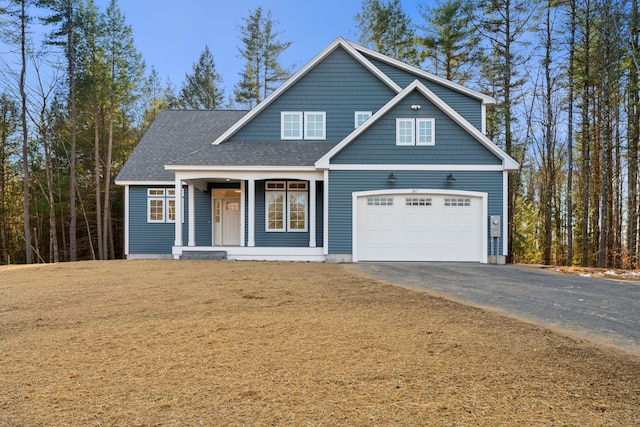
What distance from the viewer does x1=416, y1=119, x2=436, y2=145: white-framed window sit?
12266 mm

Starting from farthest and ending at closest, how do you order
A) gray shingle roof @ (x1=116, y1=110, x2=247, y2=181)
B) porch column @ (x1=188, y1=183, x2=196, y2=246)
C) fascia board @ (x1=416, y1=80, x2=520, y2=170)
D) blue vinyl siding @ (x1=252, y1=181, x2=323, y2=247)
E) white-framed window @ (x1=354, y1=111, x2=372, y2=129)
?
gray shingle roof @ (x1=116, y1=110, x2=247, y2=181) < white-framed window @ (x1=354, y1=111, x2=372, y2=129) < blue vinyl siding @ (x1=252, y1=181, x2=323, y2=247) < porch column @ (x1=188, y1=183, x2=196, y2=246) < fascia board @ (x1=416, y1=80, x2=520, y2=170)

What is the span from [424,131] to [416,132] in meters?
0.26

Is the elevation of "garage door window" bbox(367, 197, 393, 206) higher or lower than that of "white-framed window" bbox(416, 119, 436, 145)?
lower

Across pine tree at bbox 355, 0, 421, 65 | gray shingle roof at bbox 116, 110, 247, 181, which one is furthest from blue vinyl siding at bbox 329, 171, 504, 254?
pine tree at bbox 355, 0, 421, 65

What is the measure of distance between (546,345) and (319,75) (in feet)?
41.4

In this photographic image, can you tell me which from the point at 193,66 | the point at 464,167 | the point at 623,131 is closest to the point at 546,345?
the point at 464,167

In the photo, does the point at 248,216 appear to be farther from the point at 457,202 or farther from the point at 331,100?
the point at 457,202

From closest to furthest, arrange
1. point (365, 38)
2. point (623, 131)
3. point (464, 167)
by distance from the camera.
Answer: point (464, 167), point (623, 131), point (365, 38)

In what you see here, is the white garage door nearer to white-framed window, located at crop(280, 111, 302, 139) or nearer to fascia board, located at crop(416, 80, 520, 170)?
fascia board, located at crop(416, 80, 520, 170)

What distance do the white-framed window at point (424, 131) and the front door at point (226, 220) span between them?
698cm

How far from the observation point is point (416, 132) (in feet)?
40.3

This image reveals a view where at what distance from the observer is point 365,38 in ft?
79.6

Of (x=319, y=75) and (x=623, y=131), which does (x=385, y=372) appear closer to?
(x=319, y=75)

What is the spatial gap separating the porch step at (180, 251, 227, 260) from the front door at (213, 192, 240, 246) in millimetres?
2047
